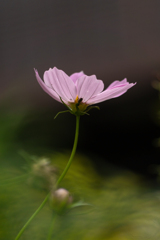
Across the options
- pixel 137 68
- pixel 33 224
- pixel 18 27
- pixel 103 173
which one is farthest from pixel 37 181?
pixel 18 27

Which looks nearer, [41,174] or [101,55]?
[41,174]

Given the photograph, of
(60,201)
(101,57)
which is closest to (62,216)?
(60,201)

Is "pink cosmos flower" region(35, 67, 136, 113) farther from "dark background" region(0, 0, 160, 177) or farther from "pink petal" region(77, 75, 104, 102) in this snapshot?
"dark background" region(0, 0, 160, 177)

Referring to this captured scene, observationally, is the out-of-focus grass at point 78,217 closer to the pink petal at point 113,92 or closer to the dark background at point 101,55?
the pink petal at point 113,92

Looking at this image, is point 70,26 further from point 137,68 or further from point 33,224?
point 33,224

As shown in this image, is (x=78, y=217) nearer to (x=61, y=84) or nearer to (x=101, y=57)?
(x=61, y=84)

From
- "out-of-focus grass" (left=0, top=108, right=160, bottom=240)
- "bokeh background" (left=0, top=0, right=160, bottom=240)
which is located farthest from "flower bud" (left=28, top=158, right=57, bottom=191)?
"bokeh background" (left=0, top=0, right=160, bottom=240)

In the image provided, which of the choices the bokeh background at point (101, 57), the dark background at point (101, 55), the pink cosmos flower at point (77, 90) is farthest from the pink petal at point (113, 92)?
the dark background at point (101, 55)
